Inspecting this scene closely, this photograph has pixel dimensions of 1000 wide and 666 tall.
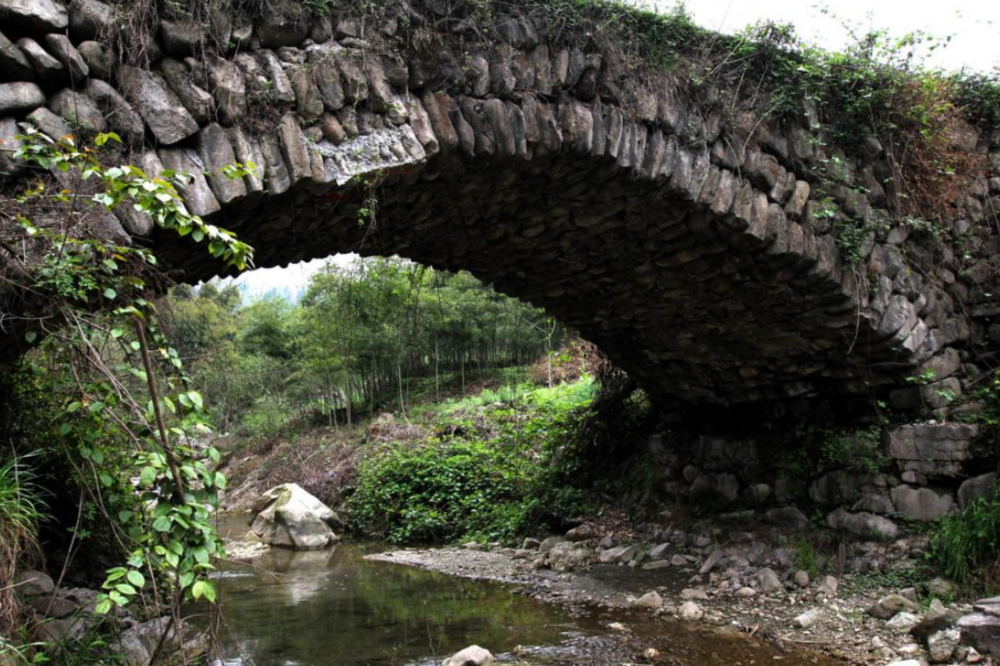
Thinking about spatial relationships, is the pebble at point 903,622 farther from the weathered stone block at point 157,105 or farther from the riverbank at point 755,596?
the weathered stone block at point 157,105

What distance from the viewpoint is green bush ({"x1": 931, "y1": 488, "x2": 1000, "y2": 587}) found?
16.0 ft

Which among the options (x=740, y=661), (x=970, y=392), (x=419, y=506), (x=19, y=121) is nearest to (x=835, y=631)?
(x=740, y=661)

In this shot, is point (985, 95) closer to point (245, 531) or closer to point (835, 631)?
point (835, 631)

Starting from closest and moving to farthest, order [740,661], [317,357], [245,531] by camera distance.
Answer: [740,661]
[245,531]
[317,357]

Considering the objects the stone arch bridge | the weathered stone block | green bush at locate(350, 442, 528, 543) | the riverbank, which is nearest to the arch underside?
the stone arch bridge

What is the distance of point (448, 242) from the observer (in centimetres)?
484

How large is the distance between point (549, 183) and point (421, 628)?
296cm

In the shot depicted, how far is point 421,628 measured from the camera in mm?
5008

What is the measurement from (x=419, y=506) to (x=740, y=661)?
572 cm

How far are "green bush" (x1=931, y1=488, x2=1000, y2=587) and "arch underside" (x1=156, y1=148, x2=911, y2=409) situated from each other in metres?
1.10

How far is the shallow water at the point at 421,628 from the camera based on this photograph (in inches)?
170

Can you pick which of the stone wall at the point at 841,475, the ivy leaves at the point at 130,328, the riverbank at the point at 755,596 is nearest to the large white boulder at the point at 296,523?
the riverbank at the point at 755,596

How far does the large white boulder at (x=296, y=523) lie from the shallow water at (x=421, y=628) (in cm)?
223

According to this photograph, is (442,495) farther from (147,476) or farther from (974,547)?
(147,476)
